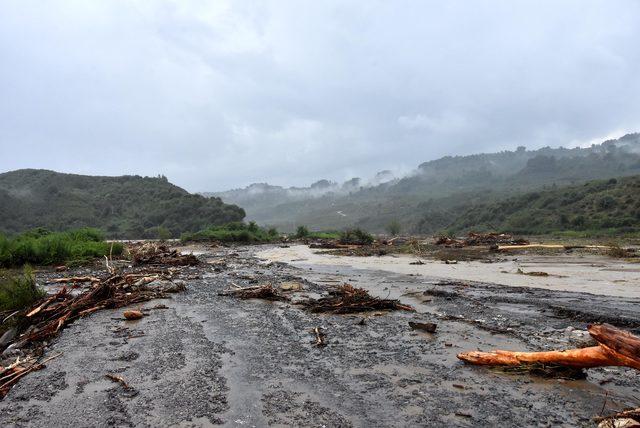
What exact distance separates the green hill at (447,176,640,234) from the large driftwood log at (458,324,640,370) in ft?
128

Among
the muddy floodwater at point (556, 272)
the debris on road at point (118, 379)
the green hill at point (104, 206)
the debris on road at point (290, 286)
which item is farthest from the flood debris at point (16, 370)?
the green hill at point (104, 206)

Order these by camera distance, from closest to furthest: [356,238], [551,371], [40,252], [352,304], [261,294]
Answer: [551,371]
[352,304]
[261,294]
[40,252]
[356,238]

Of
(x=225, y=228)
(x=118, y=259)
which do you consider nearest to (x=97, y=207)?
(x=225, y=228)

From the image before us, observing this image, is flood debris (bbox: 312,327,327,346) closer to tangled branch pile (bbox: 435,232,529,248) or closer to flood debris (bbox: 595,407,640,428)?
flood debris (bbox: 595,407,640,428)

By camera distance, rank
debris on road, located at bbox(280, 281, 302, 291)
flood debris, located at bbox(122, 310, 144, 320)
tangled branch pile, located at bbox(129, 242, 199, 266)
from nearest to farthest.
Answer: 1. flood debris, located at bbox(122, 310, 144, 320)
2. debris on road, located at bbox(280, 281, 302, 291)
3. tangled branch pile, located at bbox(129, 242, 199, 266)

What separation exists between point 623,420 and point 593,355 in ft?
3.48

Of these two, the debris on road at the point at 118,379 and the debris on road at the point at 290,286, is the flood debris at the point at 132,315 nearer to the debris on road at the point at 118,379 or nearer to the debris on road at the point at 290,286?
the debris on road at the point at 118,379

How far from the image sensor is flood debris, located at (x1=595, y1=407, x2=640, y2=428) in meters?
3.10

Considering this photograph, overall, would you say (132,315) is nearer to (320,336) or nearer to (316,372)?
(320,336)

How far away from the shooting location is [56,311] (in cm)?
A: 802

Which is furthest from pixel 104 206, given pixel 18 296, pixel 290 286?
pixel 18 296

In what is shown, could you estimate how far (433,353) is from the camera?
5.73 metres

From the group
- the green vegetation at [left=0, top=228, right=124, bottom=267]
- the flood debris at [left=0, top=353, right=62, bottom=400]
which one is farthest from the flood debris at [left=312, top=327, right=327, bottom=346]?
the green vegetation at [left=0, top=228, right=124, bottom=267]

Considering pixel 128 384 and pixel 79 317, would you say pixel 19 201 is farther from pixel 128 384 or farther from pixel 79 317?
pixel 128 384
